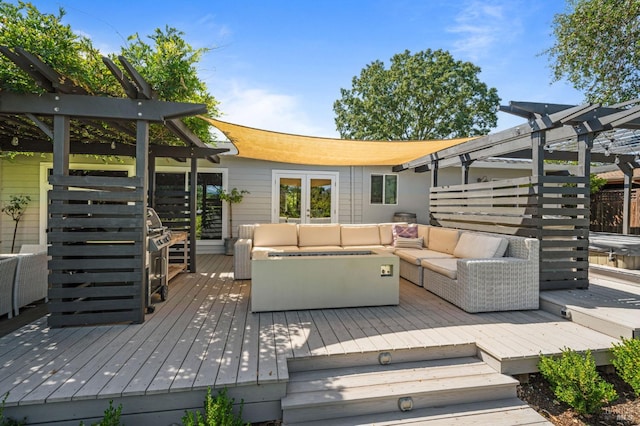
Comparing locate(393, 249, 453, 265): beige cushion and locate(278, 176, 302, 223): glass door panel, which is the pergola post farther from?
locate(278, 176, 302, 223): glass door panel

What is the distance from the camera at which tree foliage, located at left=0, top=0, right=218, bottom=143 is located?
2.78 m

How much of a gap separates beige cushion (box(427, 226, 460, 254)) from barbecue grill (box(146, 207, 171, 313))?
4388 millimetres

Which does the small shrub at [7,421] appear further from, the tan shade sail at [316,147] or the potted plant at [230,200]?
the potted plant at [230,200]

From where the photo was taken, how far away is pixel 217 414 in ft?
6.15

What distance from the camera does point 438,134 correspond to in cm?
1839

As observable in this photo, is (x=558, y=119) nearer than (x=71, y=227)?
No

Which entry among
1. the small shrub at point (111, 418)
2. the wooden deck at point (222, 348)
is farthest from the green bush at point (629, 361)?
the small shrub at point (111, 418)

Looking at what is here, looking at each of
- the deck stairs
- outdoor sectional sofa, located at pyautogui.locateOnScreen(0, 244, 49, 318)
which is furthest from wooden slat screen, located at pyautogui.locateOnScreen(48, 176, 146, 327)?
the deck stairs

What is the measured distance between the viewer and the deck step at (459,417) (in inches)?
84.3

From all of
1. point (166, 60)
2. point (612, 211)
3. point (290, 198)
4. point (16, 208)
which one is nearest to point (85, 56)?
point (166, 60)

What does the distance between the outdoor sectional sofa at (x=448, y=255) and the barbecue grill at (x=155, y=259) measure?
116cm

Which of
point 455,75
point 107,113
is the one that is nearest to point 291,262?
point 107,113

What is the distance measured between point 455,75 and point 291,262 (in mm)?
18508

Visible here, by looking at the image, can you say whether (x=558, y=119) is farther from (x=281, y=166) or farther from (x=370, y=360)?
(x=281, y=166)
